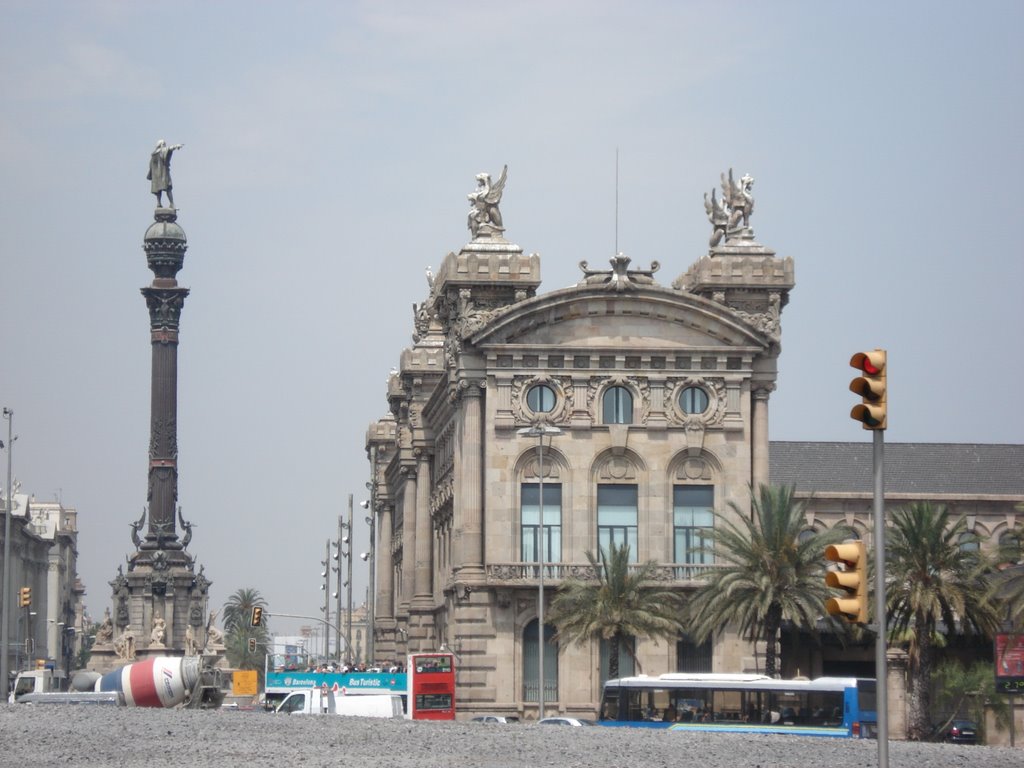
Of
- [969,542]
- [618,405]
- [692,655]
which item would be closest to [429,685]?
[692,655]

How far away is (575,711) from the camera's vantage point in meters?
74.8

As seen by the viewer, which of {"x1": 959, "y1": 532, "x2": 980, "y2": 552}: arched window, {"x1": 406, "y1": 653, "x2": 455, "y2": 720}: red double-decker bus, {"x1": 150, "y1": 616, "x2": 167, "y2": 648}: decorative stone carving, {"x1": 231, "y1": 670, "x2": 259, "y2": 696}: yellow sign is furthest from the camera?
{"x1": 150, "y1": 616, "x2": 167, "y2": 648}: decorative stone carving

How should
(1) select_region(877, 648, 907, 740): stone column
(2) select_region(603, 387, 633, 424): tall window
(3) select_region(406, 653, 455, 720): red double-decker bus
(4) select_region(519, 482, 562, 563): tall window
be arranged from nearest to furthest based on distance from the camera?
(3) select_region(406, 653, 455, 720): red double-decker bus, (1) select_region(877, 648, 907, 740): stone column, (4) select_region(519, 482, 562, 563): tall window, (2) select_region(603, 387, 633, 424): tall window

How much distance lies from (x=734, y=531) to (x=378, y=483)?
183 feet

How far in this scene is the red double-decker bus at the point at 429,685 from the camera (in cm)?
6762

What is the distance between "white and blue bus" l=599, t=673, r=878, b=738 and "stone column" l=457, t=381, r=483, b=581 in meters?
16.0

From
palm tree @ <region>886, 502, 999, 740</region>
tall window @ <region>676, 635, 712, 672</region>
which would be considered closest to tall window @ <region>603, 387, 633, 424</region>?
tall window @ <region>676, 635, 712, 672</region>

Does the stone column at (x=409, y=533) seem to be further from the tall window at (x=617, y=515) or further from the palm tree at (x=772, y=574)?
the palm tree at (x=772, y=574)

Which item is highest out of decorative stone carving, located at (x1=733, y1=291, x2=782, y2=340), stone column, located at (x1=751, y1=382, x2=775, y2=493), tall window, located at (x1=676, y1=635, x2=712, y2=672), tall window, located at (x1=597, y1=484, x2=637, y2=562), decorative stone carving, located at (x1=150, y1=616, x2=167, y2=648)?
decorative stone carving, located at (x1=733, y1=291, x2=782, y2=340)

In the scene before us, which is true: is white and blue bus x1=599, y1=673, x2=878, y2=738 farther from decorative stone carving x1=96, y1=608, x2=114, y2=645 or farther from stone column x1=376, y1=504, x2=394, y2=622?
decorative stone carving x1=96, y1=608, x2=114, y2=645

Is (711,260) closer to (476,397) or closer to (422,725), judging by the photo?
(476,397)

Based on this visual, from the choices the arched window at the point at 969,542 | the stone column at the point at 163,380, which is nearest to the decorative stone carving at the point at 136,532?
the stone column at the point at 163,380

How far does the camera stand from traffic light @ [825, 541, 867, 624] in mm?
26969

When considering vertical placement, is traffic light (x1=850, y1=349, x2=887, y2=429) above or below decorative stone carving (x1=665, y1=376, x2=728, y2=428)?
below
